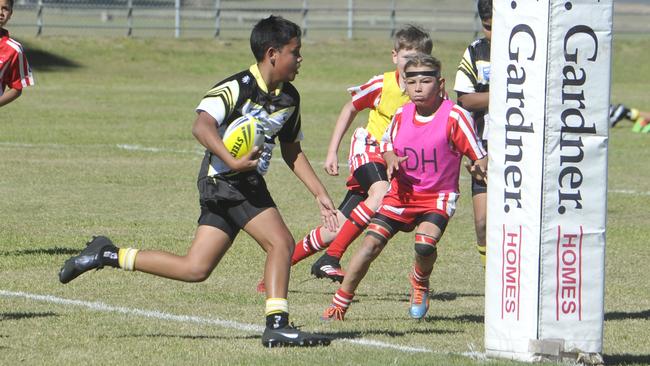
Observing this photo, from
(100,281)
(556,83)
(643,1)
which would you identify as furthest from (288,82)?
(643,1)

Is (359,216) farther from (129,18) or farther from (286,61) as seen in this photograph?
(129,18)

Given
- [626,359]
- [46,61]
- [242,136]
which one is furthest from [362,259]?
[46,61]

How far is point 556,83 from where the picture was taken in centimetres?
636

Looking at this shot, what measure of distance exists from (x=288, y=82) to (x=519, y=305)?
190 cm

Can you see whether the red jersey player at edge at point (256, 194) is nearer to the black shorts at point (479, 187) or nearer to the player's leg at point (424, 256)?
the player's leg at point (424, 256)

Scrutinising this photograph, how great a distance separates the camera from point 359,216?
30.4ft

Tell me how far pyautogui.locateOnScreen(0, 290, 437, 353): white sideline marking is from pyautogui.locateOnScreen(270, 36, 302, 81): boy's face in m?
1.53

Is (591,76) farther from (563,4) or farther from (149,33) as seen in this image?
(149,33)

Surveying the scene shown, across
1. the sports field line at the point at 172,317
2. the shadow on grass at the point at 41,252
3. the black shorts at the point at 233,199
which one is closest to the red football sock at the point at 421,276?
the sports field line at the point at 172,317

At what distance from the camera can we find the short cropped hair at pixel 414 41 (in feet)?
29.0

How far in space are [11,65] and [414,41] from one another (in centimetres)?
359

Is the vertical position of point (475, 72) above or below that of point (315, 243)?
above

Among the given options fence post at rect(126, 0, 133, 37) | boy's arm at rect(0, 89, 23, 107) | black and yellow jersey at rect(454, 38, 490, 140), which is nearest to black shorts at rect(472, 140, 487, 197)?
black and yellow jersey at rect(454, 38, 490, 140)

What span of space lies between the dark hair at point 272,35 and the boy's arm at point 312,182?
2.05 feet
